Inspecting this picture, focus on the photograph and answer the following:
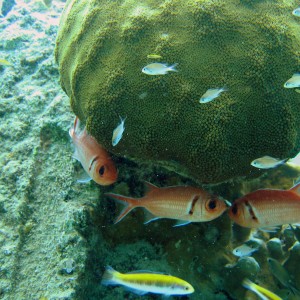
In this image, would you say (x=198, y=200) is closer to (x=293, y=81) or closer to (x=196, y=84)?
(x=196, y=84)

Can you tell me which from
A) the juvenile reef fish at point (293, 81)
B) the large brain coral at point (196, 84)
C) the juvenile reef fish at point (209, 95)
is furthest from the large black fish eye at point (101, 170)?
the juvenile reef fish at point (293, 81)

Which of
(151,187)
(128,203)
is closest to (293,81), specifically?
(151,187)

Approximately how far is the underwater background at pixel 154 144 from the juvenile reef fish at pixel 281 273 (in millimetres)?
23

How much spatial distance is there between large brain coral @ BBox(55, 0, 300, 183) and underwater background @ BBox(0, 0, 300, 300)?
1cm

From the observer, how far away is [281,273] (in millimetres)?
3242

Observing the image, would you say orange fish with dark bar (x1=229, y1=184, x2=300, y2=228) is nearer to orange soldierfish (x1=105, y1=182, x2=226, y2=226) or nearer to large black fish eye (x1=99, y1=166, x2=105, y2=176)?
orange soldierfish (x1=105, y1=182, x2=226, y2=226)

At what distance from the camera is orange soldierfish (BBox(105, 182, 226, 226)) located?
2484 mm

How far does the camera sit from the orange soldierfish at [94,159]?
2.56 m

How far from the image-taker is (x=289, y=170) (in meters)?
4.34

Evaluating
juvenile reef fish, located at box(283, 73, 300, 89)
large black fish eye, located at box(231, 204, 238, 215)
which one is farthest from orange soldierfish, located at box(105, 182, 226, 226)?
juvenile reef fish, located at box(283, 73, 300, 89)

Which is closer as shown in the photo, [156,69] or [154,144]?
[156,69]

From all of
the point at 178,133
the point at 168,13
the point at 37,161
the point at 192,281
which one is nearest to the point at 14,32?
the point at 37,161

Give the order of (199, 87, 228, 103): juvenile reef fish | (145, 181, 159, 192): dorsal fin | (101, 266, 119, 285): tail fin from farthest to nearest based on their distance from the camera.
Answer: (145, 181, 159, 192): dorsal fin
(199, 87, 228, 103): juvenile reef fish
(101, 266, 119, 285): tail fin

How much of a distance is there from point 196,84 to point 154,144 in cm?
75
